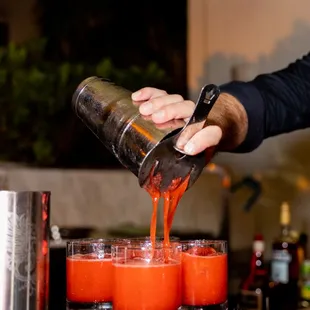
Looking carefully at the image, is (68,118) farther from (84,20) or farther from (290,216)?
(290,216)

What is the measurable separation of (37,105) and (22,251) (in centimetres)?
154

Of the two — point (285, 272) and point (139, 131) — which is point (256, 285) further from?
point (139, 131)

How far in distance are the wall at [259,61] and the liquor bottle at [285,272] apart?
167 mm

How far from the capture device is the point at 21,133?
230 cm

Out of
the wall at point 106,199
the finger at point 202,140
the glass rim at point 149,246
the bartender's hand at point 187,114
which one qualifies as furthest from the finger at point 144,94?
the wall at point 106,199

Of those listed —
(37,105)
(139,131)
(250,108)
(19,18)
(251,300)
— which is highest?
(19,18)

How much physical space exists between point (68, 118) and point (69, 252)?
1404mm

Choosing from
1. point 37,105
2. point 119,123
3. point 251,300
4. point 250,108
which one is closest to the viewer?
point 119,123

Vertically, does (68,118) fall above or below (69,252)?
above

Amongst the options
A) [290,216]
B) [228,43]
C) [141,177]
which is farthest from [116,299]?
[228,43]

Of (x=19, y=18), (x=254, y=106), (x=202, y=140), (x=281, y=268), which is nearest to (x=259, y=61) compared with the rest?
(x=281, y=268)

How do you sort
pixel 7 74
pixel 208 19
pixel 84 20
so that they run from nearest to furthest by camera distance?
1. pixel 7 74
2. pixel 84 20
3. pixel 208 19

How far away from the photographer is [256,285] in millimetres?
2002

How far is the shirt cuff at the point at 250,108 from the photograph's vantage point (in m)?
1.37
